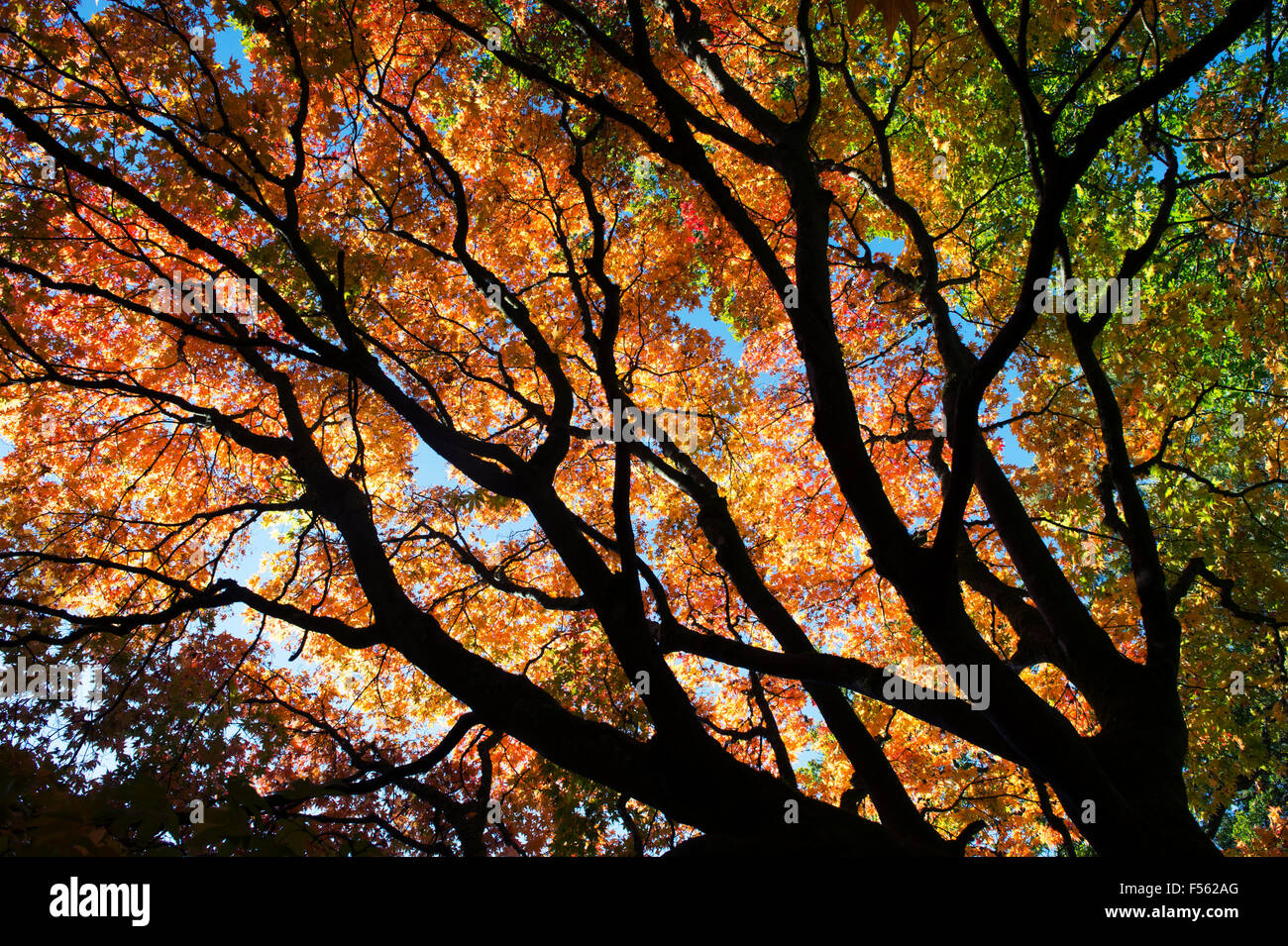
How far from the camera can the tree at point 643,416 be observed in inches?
183

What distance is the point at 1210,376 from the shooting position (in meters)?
11.6

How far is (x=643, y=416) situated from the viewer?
8188mm

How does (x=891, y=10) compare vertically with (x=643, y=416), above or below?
below

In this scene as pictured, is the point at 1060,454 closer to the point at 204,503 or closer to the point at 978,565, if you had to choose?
the point at 978,565

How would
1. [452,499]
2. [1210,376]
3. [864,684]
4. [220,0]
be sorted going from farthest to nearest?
[1210,376], [452,499], [220,0], [864,684]

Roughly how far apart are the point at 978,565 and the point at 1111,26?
8617mm

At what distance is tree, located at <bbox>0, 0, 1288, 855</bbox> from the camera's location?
464 cm

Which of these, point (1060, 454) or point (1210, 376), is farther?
point (1210, 376)

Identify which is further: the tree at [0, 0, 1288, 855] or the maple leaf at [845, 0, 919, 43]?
the tree at [0, 0, 1288, 855]

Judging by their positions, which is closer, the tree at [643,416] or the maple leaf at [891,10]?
the maple leaf at [891,10]

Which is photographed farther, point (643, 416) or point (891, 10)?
point (643, 416)
